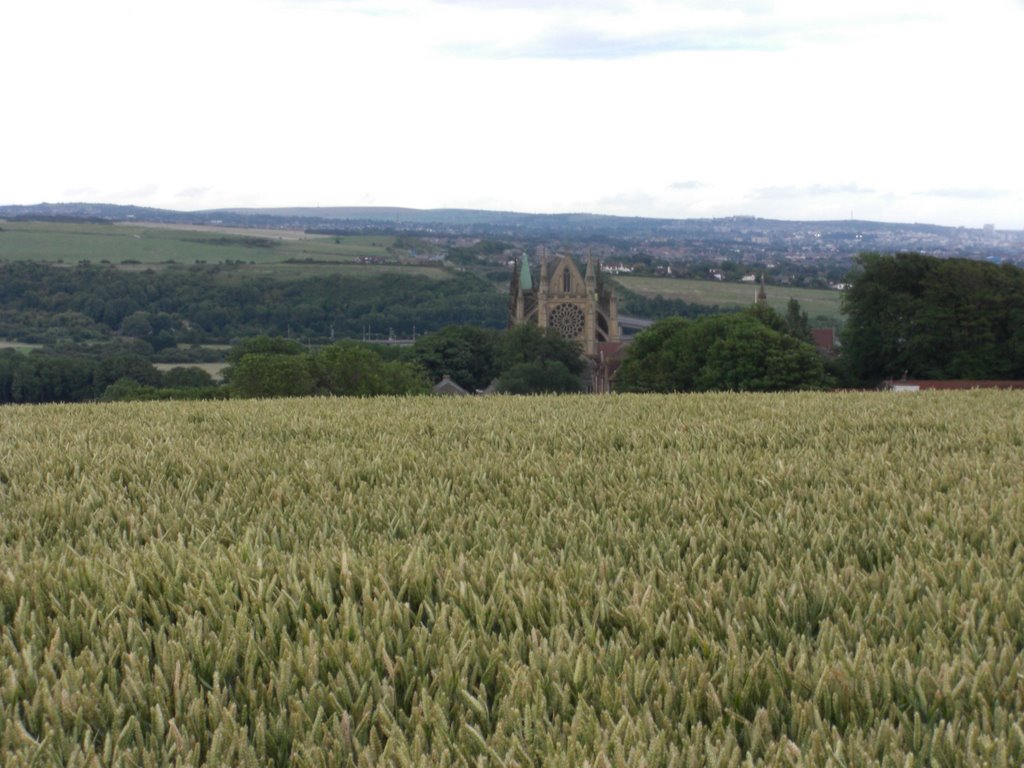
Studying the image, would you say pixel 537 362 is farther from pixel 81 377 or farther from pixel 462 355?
pixel 81 377

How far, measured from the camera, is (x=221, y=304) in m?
171

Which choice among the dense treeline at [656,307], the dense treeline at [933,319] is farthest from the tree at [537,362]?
the dense treeline at [656,307]

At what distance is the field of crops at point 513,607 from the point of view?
Answer: 355 centimetres

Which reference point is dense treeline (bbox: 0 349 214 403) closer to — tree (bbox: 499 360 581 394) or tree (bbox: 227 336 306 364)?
tree (bbox: 227 336 306 364)

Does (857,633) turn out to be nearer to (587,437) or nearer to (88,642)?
(88,642)

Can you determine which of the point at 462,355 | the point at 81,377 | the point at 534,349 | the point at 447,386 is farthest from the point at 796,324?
the point at 81,377

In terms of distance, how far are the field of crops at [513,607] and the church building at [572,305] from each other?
109028mm

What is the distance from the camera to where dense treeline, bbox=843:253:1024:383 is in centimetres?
5028

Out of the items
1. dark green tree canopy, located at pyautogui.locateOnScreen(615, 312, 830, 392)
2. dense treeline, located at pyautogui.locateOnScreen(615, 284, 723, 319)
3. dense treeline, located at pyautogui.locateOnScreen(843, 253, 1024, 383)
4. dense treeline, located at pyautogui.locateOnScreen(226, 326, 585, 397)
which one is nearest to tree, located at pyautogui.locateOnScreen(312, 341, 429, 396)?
dense treeline, located at pyautogui.locateOnScreen(226, 326, 585, 397)

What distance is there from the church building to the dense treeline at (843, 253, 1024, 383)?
61602mm

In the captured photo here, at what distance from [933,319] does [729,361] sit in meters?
10.7

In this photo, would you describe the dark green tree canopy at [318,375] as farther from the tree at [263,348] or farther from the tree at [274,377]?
the tree at [263,348]

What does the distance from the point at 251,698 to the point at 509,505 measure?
3.01m

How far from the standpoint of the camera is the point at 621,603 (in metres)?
4.75
